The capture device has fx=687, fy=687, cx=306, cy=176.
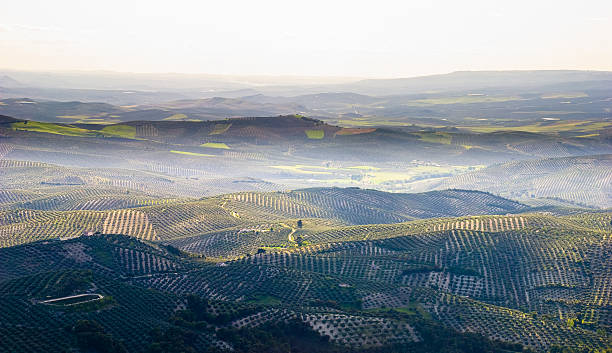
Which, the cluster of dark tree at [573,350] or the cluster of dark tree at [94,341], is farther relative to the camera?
the cluster of dark tree at [573,350]

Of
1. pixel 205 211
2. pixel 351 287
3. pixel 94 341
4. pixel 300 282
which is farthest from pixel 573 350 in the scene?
pixel 205 211

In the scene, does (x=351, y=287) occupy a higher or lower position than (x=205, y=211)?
higher

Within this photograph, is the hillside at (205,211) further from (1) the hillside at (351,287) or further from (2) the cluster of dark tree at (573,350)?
(2) the cluster of dark tree at (573,350)

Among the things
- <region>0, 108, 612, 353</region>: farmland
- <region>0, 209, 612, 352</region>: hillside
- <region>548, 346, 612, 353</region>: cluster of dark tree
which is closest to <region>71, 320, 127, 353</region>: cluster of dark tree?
<region>0, 108, 612, 353</region>: farmland

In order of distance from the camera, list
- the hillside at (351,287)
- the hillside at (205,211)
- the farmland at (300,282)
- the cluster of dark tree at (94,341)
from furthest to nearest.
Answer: the hillside at (205,211) → the hillside at (351,287) → the farmland at (300,282) → the cluster of dark tree at (94,341)

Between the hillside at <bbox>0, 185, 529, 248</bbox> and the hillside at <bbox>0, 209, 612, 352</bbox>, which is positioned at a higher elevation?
the hillside at <bbox>0, 209, 612, 352</bbox>

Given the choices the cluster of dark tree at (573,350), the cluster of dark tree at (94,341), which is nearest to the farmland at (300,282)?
the cluster of dark tree at (94,341)

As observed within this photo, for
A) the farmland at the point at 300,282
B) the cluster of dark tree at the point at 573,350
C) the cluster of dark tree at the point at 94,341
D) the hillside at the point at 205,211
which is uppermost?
the cluster of dark tree at the point at 94,341

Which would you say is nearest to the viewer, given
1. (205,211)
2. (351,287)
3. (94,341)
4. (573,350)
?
(94,341)

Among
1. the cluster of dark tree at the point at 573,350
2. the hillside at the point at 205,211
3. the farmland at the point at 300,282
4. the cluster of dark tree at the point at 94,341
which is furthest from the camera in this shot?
the hillside at the point at 205,211

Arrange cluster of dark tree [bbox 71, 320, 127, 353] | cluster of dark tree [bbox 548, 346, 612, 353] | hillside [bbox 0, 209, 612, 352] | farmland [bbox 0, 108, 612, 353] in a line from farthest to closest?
cluster of dark tree [bbox 548, 346, 612, 353] → hillside [bbox 0, 209, 612, 352] → farmland [bbox 0, 108, 612, 353] → cluster of dark tree [bbox 71, 320, 127, 353]

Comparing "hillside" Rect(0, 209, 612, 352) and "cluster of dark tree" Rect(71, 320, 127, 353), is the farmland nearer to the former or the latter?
"hillside" Rect(0, 209, 612, 352)

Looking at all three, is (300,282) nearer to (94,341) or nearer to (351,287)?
(351,287)
